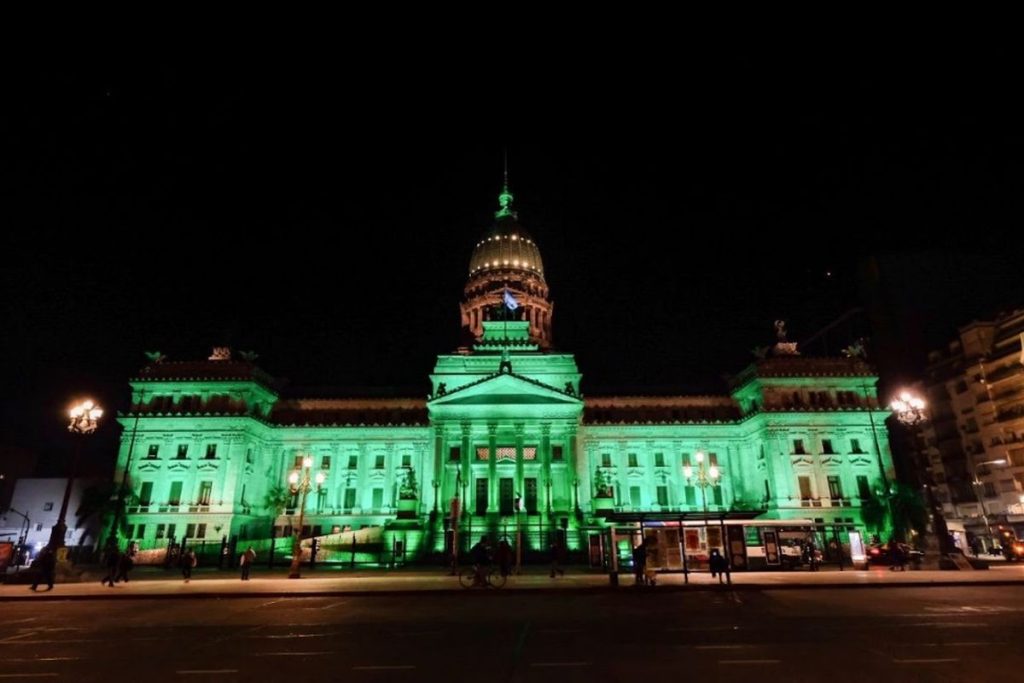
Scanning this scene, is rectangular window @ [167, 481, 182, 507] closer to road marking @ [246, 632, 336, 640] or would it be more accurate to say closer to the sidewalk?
the sidewalk

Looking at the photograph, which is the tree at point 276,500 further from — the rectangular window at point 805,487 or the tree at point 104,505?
the rectangular window at point 805,487

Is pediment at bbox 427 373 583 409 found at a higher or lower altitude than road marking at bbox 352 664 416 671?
higher

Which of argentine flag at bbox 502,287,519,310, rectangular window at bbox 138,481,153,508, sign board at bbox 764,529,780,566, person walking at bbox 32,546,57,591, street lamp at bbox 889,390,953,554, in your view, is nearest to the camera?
person walking at bbox 32,546,57,591

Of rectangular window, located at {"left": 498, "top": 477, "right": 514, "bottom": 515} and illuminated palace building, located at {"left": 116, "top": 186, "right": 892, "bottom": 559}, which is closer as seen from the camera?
illuminated palace building, located at {"left": 116, "top": 186, "right": 892, "bottom": 559}

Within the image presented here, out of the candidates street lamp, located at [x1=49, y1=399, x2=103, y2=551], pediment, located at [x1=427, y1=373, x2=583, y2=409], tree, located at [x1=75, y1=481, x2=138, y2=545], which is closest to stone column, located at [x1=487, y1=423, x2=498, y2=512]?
pediment, located at [x1=427, y1=373, x2=583, y2=409]

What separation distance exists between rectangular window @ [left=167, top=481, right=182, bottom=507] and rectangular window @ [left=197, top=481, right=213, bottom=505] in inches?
79.9

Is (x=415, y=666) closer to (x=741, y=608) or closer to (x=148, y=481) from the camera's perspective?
(x=741, y=608)

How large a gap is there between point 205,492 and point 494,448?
28774 mm

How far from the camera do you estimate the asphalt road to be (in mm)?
9750

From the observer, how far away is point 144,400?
6112 cm

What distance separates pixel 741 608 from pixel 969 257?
87.7 meters

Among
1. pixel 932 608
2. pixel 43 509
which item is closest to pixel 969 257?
pixel 932 608

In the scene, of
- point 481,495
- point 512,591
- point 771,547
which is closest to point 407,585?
point 512,591

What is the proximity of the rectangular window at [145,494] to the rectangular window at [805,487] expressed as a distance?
212 ft
